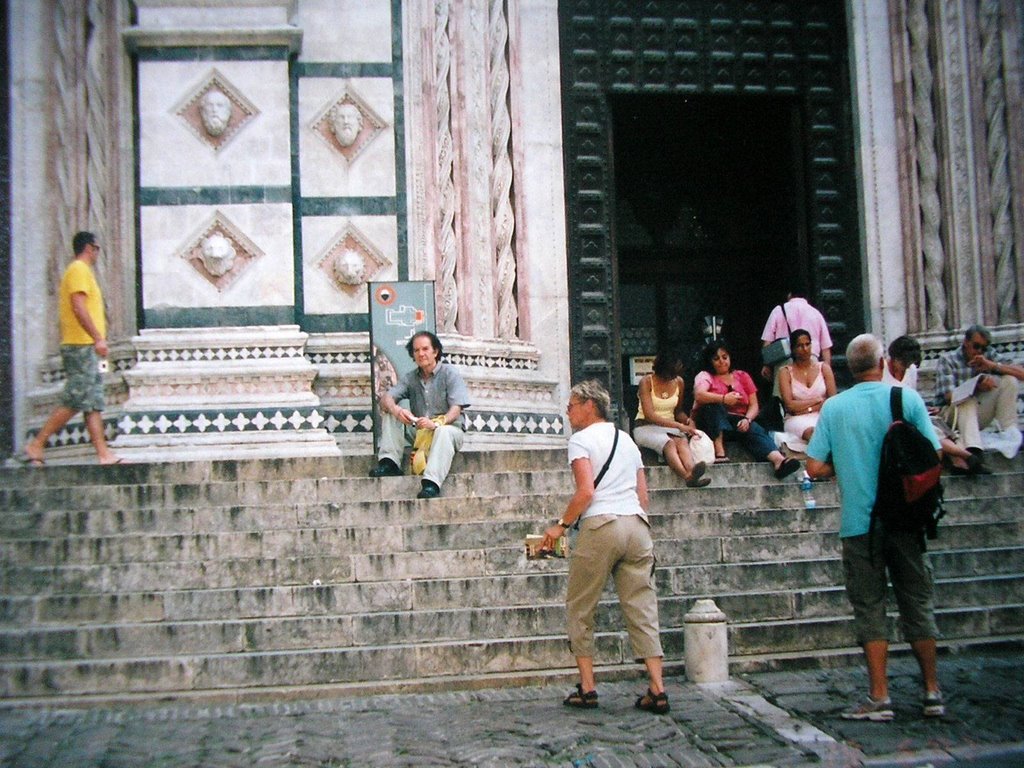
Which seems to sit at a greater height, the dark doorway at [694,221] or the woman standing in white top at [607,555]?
the dark doorway at [694,221]

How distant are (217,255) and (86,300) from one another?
207 cm

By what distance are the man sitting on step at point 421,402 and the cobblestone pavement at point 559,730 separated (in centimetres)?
296

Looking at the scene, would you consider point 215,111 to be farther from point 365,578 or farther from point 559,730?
point 559,730

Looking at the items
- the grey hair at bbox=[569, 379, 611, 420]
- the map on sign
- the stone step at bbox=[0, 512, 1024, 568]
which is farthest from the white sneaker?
the map on sign

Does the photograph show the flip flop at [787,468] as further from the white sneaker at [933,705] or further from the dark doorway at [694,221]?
the dark doorway at [694,221]

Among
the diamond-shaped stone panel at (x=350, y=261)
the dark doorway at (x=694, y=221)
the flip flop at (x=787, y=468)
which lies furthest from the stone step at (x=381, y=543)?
the dark doorway at (x=694, y=221)

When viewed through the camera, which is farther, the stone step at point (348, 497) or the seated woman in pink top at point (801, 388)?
the seated woman in pink top at point (801, 388)

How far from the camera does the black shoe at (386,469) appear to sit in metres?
10.4

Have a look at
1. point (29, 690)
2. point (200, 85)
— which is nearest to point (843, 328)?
point (200, 85)

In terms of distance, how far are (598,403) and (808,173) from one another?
334 inches

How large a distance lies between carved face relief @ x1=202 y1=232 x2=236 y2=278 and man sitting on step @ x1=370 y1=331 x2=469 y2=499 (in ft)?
8.85

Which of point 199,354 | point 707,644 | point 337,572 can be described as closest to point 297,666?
point 337,572

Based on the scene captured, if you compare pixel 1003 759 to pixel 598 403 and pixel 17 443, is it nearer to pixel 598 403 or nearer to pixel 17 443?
pixel 598 403

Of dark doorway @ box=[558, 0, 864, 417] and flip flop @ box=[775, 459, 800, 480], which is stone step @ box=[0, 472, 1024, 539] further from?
dark doorway @ box=[558, 0, 864, 417]
